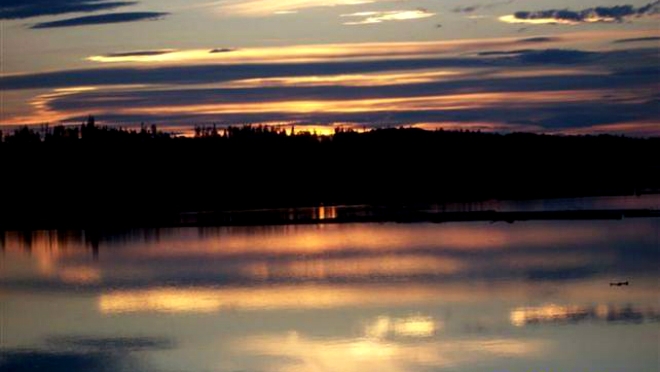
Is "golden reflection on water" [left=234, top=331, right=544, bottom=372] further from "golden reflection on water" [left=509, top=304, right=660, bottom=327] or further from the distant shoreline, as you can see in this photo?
the distant shoreline

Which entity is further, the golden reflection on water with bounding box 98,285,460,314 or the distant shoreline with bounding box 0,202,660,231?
the distant shoreline with bounding box 0,202,660,231

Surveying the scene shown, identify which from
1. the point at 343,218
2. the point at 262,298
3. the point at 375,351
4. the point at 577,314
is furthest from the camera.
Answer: the point at 343,218

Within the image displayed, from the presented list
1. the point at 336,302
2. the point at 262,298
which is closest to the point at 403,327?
the point at 336,302

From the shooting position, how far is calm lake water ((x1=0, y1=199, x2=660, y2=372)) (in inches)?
671

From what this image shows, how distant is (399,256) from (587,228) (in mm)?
8686

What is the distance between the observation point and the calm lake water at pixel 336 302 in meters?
17.0

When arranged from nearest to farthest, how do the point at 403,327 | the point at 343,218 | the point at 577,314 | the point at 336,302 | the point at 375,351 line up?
the point at 375,351 < the point at 403,327 < the point at 577,314 < the point at 336,302 < the point at 343,218

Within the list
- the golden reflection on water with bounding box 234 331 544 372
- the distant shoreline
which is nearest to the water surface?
the golden reflection on water with bounding box 234 331 544 372

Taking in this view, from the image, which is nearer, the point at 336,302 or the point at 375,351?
the point at 375,351

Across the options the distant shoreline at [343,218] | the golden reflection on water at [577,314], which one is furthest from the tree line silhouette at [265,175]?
the golden reflection on water at [577,314]

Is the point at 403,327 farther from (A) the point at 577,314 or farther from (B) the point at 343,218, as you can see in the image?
(B) the point at 343,218

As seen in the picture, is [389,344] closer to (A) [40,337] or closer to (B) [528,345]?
(B) [528,345]

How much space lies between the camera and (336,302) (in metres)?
22.0

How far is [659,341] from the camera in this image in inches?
687
